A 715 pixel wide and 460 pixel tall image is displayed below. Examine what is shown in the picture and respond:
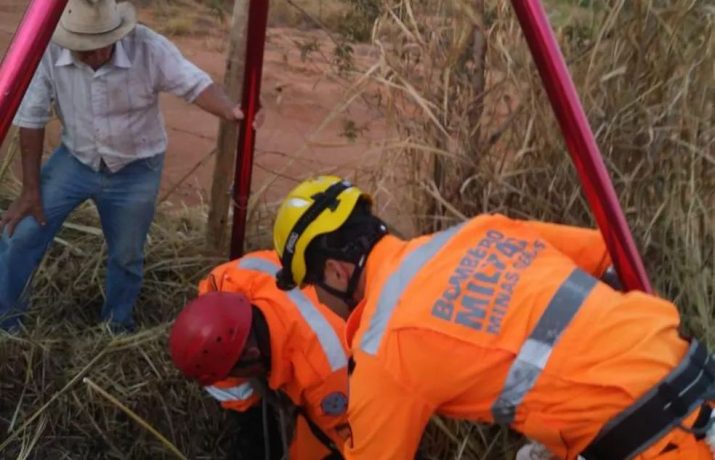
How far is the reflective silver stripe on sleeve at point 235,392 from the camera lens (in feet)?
11.2

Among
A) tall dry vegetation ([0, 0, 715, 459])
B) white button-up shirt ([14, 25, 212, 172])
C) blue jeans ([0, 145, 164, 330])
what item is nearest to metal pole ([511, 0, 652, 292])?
tall dry vegetation ([0, 0, 715, 459])

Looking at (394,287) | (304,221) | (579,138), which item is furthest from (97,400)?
(579,138)

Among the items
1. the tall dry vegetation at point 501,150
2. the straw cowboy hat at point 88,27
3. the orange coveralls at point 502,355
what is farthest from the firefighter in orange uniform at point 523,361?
the straw cowboy hat at point 88,27

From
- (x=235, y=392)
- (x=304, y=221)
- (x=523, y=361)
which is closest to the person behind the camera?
(x=523, y=361)

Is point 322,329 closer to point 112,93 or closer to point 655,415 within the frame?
point 655,415

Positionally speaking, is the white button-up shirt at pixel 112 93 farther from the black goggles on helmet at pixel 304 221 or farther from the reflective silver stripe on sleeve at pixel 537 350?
the reflective silver stripe on sleeve at pixel 537 350

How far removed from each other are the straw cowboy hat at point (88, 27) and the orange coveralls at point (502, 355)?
5.98ft

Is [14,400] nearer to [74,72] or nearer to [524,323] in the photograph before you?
[74,72]

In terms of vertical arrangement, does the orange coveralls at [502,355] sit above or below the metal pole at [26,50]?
below

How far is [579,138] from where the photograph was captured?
8.34ft

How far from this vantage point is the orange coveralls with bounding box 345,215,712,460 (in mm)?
2338

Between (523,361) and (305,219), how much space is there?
2.06 ft

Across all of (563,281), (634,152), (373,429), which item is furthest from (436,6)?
(373,429)

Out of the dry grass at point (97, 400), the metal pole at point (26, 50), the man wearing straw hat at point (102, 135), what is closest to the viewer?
the metal pole at point (26, 50)
